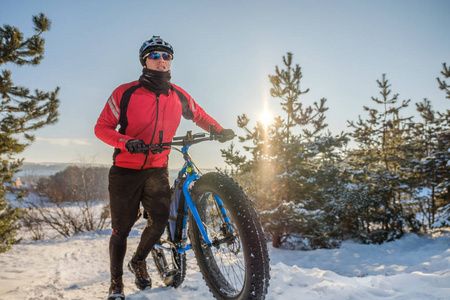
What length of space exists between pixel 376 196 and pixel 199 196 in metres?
Result: 12.0

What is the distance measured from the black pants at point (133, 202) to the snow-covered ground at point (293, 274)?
55cm

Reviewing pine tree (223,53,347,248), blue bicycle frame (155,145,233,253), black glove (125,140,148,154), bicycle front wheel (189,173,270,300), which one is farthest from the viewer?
pine tree (223,53,347,248)

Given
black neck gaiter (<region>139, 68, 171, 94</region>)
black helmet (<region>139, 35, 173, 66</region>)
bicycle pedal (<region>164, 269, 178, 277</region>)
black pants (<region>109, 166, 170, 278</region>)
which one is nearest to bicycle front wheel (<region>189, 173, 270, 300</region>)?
black pants (<region>109, 166, 170, 278</region>)

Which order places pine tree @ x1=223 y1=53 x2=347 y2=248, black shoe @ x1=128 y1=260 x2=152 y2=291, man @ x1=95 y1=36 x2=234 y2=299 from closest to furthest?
man @ x1=95 y1=36 x2=234 y2=299
black shoe @ x1=128 y1=260 x2=152 y2=291
pine tree @ x1=223 y1=53 x2=347 y2=248

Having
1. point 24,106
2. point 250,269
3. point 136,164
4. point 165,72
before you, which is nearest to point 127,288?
point 136,164

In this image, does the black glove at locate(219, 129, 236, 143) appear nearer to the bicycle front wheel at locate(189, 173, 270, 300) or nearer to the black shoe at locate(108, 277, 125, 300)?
the bicycle front wheel at locate(189, 173, 270, 300)

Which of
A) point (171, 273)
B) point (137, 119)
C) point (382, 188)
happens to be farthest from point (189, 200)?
point (382, 188)

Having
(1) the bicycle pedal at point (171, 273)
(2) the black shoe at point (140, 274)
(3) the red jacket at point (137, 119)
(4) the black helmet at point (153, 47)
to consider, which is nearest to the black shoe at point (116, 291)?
(2) the black shoe at point (140, 274)

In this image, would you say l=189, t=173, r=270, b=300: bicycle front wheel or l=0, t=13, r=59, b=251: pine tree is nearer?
l=189, t=173, r=270, b=300: bicycle front wheel

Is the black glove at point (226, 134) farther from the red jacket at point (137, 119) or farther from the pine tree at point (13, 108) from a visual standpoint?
the pine tree at point (13, 108)

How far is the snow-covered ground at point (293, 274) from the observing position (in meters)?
2.86

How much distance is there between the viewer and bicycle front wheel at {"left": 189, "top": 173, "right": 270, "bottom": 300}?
2078 millimetres

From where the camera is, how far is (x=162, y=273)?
3361 millimetres

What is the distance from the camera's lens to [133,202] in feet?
9.29
